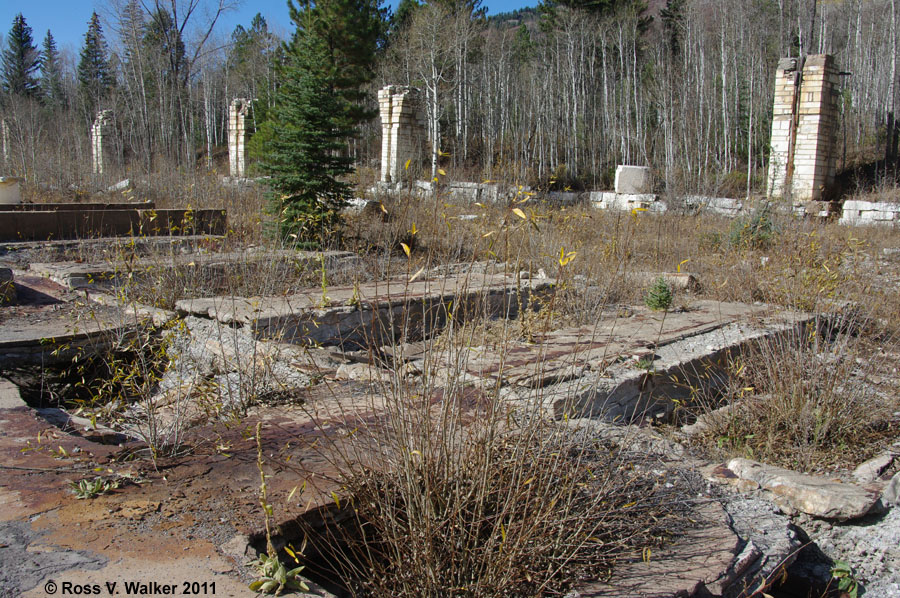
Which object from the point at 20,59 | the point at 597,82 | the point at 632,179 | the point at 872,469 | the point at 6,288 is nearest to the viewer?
the point at 872,469

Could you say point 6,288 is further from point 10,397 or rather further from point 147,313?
point 10,397

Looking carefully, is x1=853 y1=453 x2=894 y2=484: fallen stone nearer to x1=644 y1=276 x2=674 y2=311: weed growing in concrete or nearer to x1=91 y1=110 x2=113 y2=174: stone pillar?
x1=644 y1=276 x2=674 y2=311: weed growing in concrete

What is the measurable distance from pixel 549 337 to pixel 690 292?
313 cm

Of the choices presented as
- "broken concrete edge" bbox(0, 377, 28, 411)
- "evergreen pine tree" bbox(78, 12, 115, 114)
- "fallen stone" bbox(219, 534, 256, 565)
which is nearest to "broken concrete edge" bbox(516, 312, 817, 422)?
"fallen stone" bbox(219, 534, 256, 565)

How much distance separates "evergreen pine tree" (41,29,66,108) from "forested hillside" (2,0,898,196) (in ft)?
38.8

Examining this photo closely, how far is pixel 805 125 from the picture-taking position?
52.1ft

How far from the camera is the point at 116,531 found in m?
2.09

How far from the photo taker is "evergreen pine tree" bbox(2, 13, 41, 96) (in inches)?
1625

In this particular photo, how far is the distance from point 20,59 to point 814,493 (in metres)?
52.7

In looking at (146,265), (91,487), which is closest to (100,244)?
(146,265)

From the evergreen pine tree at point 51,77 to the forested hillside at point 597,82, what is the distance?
11812mm

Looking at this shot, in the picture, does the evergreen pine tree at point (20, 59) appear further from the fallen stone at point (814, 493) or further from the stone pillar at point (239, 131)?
the fallen stone at point (814, 493)

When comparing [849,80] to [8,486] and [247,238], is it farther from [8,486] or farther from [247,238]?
[8,486]

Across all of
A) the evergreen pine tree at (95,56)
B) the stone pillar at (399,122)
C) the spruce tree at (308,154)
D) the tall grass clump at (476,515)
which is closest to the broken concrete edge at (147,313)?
the spruce tree at (308,154)
